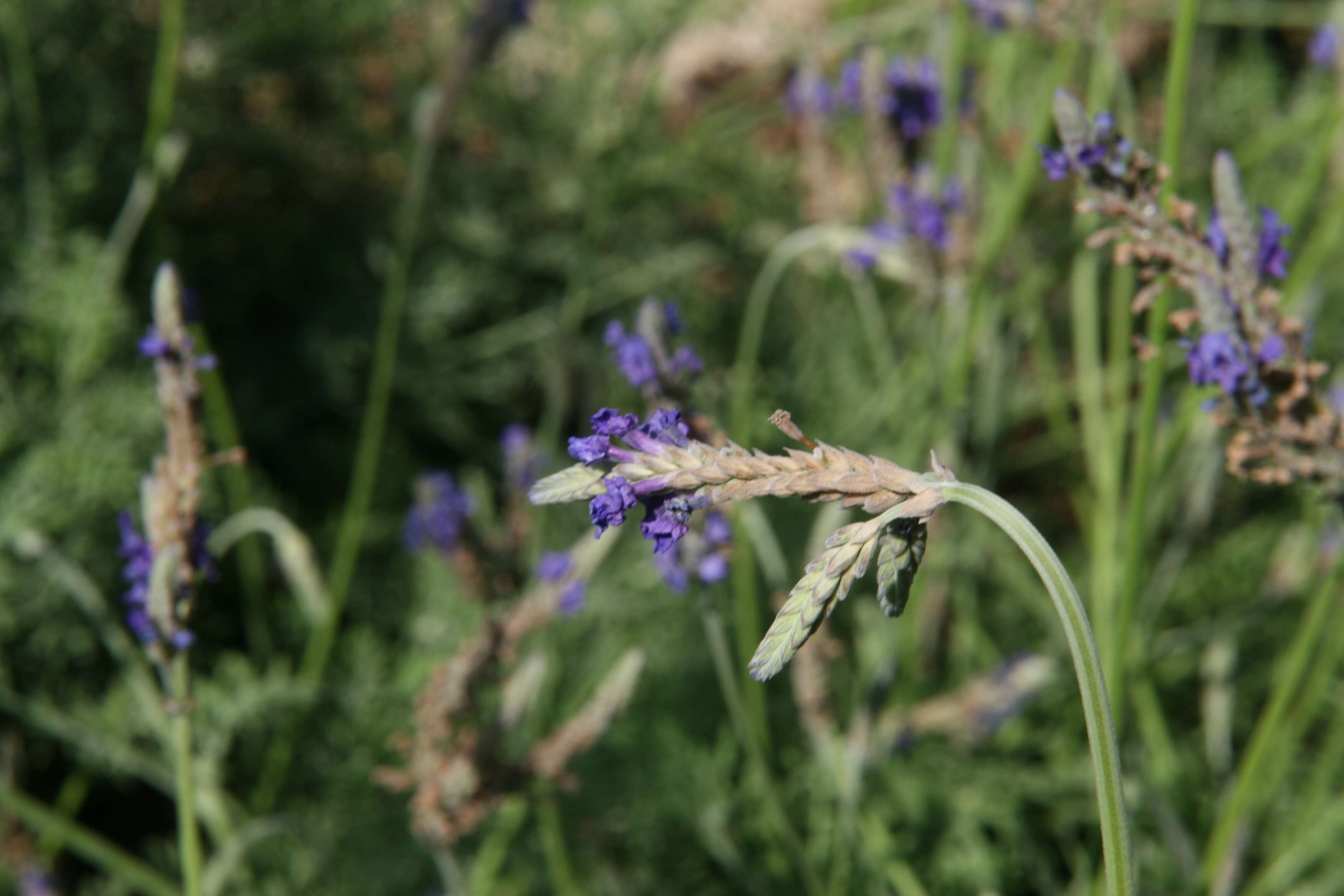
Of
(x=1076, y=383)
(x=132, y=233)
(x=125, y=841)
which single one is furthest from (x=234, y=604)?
(x=1076, y=383)

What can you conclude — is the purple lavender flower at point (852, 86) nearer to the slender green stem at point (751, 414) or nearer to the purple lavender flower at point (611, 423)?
the slender green stem at point (751, 414)

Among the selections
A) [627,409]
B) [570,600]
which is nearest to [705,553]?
[570,600]

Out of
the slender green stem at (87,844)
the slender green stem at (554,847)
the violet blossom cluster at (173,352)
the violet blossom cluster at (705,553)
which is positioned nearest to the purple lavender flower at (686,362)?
the violet blossom cluster at (705,553)

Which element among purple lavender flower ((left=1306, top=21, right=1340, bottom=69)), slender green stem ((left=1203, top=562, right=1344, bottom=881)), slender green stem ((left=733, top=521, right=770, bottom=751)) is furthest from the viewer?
purple lavender flower ((left=1306, top=21, right=1340, bottom=69))

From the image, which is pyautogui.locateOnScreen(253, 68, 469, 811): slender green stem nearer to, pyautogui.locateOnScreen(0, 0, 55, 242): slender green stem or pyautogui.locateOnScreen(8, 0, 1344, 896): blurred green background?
pyautogui.locateOnScreen(8, 0, 1344, 896): blurred green background

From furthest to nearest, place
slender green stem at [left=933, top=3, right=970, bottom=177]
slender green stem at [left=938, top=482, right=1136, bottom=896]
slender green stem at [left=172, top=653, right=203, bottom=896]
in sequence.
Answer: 1. slender green stem at [left=933, top=3, right=970, bottom=177]
2. slender green stem at [left=172, top=653, right=203, bottom=896]
3. slender green stem at [left=938, top=482, right=1136, bottom=896]

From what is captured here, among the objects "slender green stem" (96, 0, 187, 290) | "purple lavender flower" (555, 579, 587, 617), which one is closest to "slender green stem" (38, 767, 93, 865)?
"slender green stem" (96, 0, 187, 290)

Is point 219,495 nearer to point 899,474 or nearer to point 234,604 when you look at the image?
point 234,604
